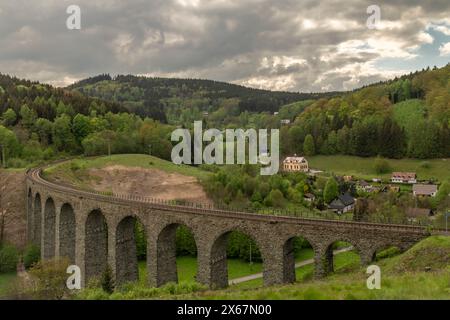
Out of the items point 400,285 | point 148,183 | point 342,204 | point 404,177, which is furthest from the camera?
point 404,177

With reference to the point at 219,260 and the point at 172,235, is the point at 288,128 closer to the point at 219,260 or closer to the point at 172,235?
the point at 172,235

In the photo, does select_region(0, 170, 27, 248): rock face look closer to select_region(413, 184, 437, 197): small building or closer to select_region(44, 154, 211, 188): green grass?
select_region(44, 154, 211, 188): green grass

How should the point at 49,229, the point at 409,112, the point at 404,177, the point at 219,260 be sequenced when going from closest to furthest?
the point at 219,260 → the point at 49,229 → the point at 404,177 → the point at 409,112

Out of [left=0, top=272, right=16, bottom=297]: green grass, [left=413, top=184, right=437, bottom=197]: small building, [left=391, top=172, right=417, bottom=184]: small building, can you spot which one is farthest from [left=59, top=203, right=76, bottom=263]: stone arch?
[left=391, top=172, right=417, bottom=184]: small building

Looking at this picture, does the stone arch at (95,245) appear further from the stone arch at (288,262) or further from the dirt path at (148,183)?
the dirt path at (148,183)

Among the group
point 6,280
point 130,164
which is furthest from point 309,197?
point 6,280
